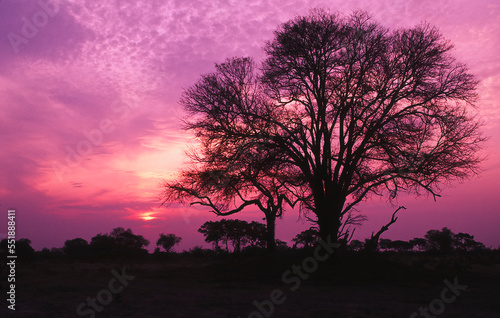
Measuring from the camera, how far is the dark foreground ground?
7.59 metres

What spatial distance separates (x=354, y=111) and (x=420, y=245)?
26.0 m

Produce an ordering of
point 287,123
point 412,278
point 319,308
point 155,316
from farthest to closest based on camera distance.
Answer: point 287,123 < point 412,278 < point 319,308 < point 155,316

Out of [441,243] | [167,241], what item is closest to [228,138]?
[441,243]

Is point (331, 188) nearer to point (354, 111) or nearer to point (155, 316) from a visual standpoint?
point (354, 111)

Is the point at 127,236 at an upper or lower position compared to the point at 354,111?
lower

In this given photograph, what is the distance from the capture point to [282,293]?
33.4ft

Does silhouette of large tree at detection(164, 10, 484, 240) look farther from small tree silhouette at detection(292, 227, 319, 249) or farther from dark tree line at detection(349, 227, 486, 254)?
dark tree line at detection(349, 227, 486, 254)

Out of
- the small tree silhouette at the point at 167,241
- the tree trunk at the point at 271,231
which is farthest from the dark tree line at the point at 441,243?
the small tree silhouette at the point at 167,241

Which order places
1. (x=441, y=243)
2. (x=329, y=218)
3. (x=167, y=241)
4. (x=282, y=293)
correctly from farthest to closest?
(x=167, y=241), (x=441, y=243), (x=329, y=218), (x=282, y=293)

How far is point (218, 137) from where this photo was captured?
643 inches

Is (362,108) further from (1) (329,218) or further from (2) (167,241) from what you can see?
(2) (167,241)

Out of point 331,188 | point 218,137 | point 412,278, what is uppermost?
point 218,137

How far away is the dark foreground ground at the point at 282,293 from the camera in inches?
299

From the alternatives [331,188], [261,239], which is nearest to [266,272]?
[331,188]
